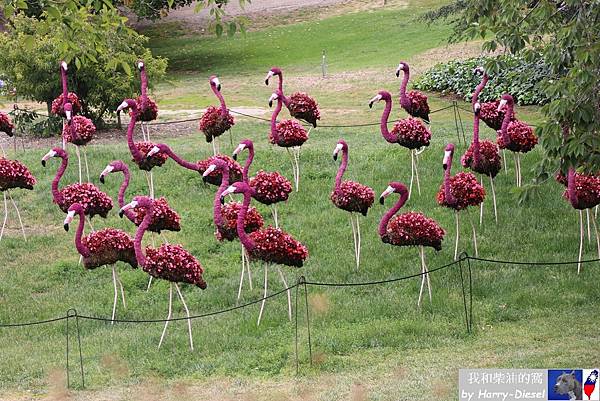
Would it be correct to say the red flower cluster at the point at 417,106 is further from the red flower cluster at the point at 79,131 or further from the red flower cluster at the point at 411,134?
the red flower cluster at the point at 79,131

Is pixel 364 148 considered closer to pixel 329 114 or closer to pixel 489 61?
pixel 329 114

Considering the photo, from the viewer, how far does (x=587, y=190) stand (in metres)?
10.9

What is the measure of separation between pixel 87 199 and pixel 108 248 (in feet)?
5.25

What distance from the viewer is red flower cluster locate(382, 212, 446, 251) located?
1041 centimetres

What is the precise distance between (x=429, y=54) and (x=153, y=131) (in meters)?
11.1

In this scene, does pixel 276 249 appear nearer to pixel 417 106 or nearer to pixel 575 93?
pixel 575 93

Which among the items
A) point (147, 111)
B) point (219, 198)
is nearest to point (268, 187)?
point (219, 198)

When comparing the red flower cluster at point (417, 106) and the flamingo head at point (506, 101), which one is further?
the red flower cluster at point (417, 106)

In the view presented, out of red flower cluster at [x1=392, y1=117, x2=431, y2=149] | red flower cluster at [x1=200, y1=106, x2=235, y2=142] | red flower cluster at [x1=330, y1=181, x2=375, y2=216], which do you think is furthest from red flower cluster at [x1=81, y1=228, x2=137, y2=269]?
red flower cluster at [x1=392, y1=117, x2=431, y2=149]

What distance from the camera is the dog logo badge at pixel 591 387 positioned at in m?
7.74

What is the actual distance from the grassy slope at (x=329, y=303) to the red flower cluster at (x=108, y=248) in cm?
76

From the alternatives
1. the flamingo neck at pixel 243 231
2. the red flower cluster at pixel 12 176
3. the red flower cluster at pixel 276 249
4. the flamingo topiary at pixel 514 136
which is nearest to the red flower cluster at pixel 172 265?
the flamingo neck at pixel 243 231

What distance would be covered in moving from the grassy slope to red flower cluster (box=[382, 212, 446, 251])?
682 mm

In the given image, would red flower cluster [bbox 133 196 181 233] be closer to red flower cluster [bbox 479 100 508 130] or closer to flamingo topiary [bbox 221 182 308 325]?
flamingo topiary [bbox 221 182 308 325]
